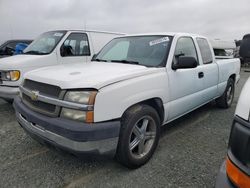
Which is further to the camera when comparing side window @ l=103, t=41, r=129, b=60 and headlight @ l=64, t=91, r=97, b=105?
side window @ l=103, t=41, r=129, b=60

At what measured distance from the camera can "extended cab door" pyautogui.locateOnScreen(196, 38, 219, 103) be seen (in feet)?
14.0

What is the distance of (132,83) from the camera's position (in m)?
2.65

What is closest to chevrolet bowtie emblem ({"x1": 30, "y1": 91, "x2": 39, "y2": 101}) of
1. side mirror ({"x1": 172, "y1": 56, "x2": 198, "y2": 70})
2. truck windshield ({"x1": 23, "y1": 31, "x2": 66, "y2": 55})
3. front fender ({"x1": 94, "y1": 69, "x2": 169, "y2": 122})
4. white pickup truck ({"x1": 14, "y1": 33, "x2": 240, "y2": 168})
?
white pickup truck ({"x1": 14, "y1": 33, "x2": 240, "y2": 168})

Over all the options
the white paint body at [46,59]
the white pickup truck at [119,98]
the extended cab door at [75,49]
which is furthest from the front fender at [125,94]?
the extended cab door at [75,49]

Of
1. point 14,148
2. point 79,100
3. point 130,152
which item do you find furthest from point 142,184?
point 14,148

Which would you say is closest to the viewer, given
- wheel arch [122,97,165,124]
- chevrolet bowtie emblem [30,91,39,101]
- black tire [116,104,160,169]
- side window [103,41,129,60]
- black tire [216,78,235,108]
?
black tire [116,104,160,169]

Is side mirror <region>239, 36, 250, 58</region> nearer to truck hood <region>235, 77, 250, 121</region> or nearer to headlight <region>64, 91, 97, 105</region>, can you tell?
truck hood <region>235, 77, 250, 121</region>

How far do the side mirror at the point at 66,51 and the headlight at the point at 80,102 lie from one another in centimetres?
370

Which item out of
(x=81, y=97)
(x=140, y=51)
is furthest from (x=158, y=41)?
(x=81, y=97)

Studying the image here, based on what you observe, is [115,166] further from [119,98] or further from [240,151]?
[240,151]

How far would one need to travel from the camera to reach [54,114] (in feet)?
8.07

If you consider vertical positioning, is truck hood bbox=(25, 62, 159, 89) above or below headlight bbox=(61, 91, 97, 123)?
above

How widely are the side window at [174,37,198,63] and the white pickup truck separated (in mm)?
18

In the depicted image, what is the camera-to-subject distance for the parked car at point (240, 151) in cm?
134
